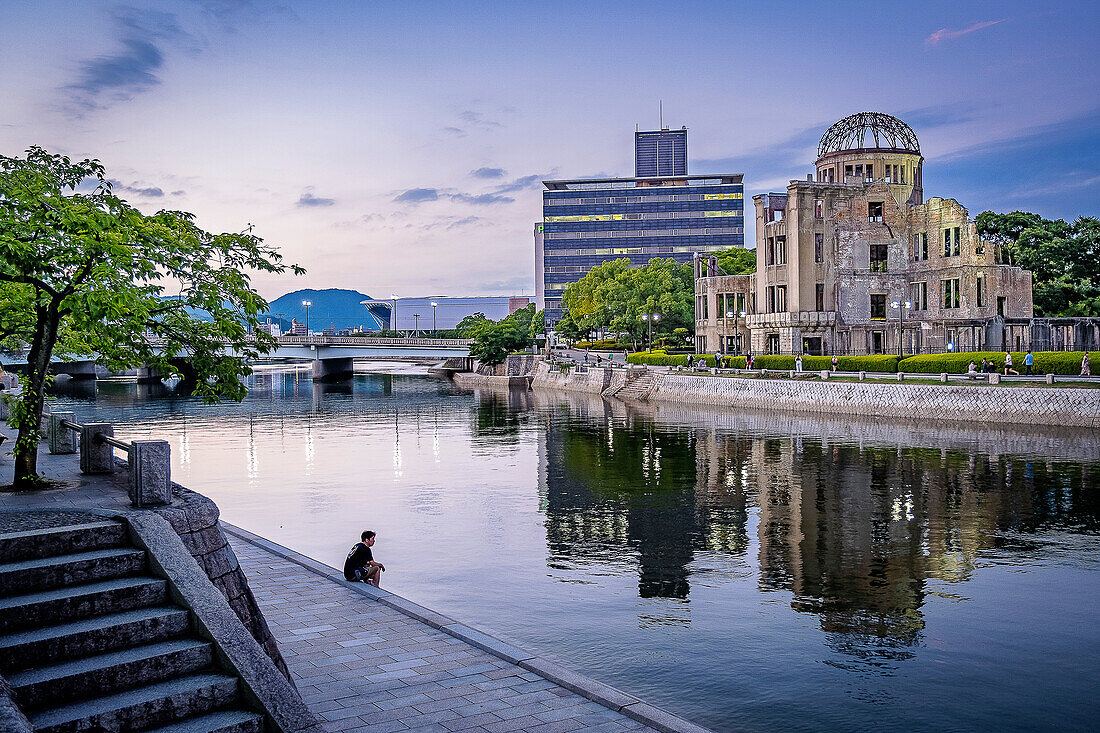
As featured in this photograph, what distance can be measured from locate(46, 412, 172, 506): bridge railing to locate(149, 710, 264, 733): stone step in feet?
10.4

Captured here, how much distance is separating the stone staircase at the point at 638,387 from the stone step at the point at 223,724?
68531 millimetres

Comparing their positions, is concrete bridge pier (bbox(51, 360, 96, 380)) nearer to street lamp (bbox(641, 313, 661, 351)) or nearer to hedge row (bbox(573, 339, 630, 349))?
hedge row (bbox(573, 339, 630, 349))

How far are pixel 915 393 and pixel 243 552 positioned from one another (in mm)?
43326

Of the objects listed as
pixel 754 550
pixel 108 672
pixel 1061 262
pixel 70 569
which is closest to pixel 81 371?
pixel 1061 262

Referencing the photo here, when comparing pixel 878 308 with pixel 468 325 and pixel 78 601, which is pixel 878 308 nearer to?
pixel 78 601

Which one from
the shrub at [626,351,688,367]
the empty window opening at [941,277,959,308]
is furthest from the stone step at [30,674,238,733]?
the shrub at [626,351,688,367]

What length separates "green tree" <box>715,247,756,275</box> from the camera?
4400 inches

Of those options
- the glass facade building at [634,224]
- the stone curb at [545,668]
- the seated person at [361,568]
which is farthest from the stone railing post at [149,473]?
the glass facade building at [634,224]

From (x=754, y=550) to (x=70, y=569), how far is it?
1670 centimetres

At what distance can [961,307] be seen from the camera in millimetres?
73562

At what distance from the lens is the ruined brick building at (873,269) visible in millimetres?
72625

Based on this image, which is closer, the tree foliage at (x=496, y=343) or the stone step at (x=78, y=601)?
the stone step at (x=78, y=601)

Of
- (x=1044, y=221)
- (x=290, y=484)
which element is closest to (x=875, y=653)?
(x=290, y=484)

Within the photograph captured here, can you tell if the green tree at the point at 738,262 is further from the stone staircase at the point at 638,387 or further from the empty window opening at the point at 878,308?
the stone staircase at the point at 638,387
